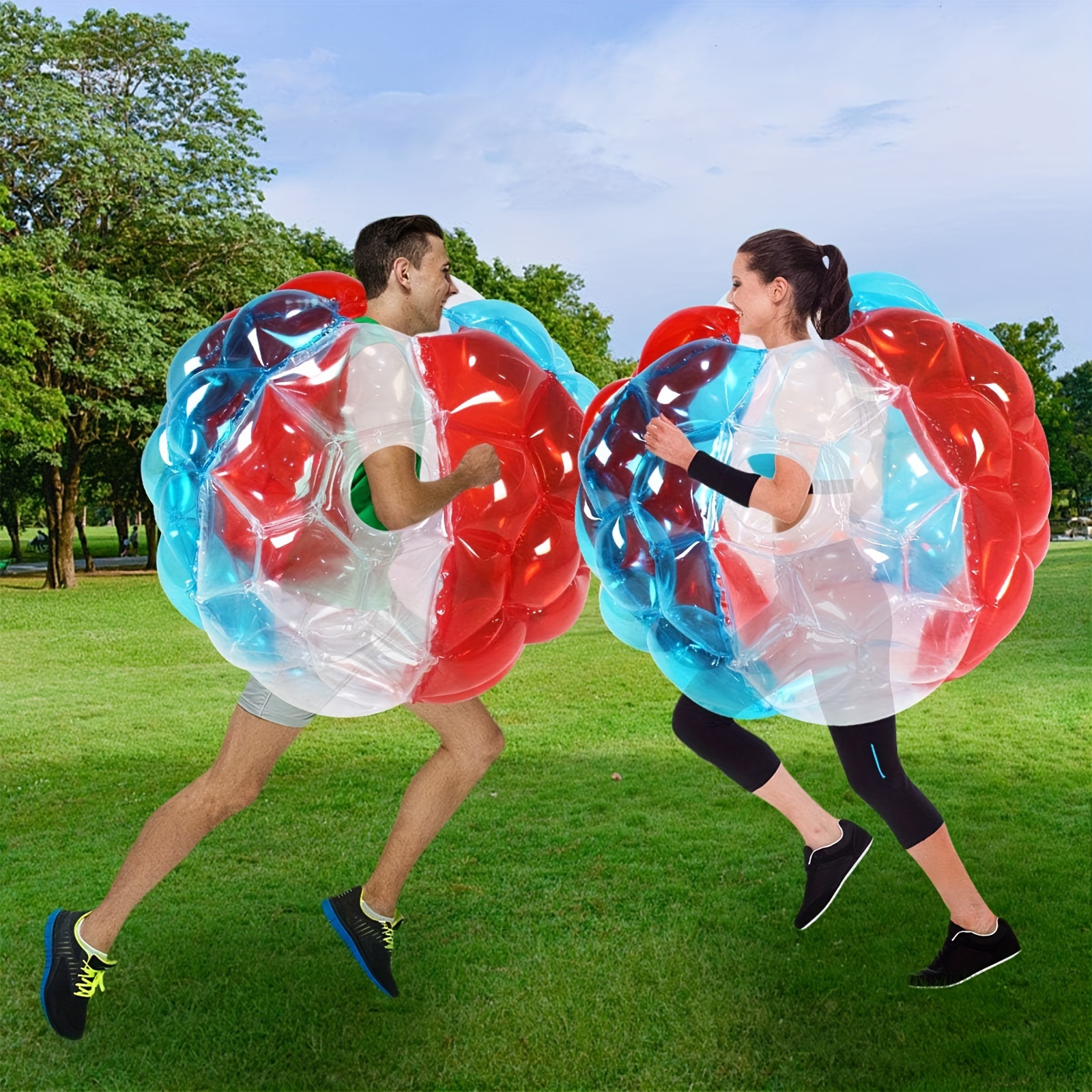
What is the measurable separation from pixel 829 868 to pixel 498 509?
1.80 m

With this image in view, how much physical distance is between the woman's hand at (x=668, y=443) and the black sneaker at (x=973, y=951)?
191 centimetres

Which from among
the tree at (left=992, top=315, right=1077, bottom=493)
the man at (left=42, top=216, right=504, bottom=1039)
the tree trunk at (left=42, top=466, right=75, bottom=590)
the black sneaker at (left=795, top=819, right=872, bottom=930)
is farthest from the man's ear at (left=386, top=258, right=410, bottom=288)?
the tree at (left=992, top=315, right=1077, bottom=493)

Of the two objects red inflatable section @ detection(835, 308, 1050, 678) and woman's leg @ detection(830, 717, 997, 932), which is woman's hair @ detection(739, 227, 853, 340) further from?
woman's leg @ detection(830, 717, 997, 932)

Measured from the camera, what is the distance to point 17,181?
→ 72.5ft

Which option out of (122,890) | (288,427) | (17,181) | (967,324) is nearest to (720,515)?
(967,324)

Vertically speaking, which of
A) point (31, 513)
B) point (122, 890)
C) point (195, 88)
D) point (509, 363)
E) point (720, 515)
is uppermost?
point (195, 88)

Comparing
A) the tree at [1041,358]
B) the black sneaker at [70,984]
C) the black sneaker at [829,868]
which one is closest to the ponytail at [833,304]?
the black sneaker at [829,868]

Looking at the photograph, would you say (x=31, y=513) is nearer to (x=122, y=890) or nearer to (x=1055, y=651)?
(x=1055, y=651)

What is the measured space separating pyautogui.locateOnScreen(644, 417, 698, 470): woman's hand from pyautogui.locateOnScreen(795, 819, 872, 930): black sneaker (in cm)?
159

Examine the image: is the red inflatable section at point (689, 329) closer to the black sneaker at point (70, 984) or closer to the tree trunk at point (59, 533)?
the black sneaker at point (70, 984)

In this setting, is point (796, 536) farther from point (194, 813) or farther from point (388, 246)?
point (194, 813)

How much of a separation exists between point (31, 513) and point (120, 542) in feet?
72.8

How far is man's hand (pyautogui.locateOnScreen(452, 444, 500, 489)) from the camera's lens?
11.2ft

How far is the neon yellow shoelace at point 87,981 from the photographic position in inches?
147
